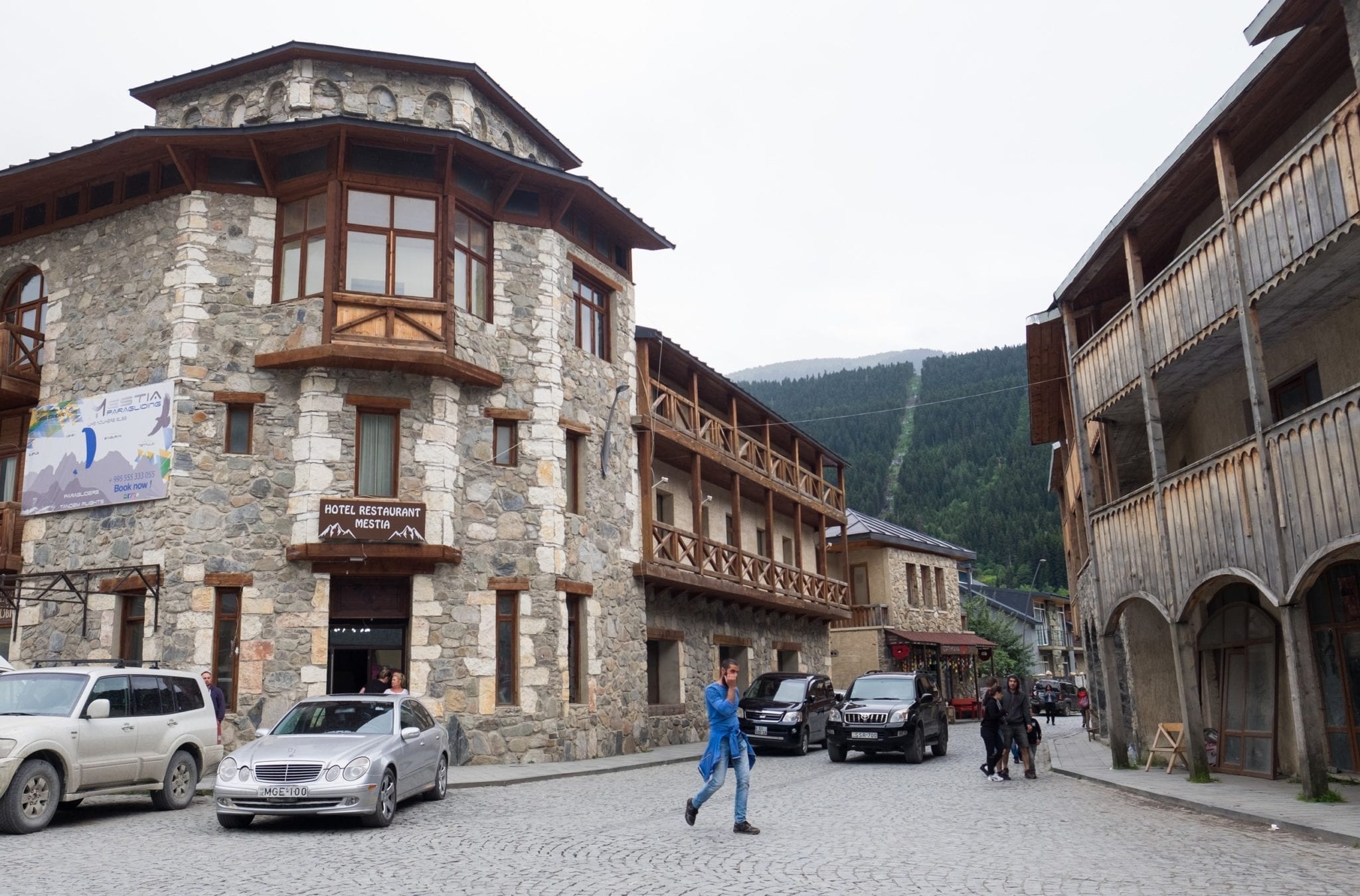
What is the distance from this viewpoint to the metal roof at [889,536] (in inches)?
1777

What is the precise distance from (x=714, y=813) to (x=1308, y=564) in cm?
668

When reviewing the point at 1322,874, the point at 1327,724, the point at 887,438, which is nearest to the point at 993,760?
the point at 1327,724

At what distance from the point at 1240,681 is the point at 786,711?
9.60m

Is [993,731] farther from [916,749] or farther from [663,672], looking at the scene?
[663,672]

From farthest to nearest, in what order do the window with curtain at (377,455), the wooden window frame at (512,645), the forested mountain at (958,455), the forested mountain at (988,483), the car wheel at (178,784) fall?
1. the forested mountain at (958,455)
2. the forested mountain at (988,483)
3. the wooden window frame at (512,645)
4. the window with curtain at (377,455)
5. the car wheel at (178,784)

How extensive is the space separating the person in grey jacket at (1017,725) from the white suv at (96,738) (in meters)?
11.3

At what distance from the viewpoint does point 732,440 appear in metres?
29.8

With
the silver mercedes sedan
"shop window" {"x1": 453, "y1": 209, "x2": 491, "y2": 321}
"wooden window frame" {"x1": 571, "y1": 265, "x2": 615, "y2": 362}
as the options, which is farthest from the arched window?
the silver mercedes sedan

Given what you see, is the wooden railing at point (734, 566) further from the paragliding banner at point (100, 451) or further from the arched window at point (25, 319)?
the arched window at point (25, 319)

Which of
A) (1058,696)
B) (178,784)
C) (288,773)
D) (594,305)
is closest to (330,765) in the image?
(288,773)

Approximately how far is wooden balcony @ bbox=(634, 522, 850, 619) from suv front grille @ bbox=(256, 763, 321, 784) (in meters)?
12.7

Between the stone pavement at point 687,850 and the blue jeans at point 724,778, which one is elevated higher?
the blue jeans at point 724,778

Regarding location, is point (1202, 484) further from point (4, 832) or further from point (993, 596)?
point (993, 596)

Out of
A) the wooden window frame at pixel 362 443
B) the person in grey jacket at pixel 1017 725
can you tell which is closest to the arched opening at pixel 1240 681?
the person in grey jacket at pixel 1017 725
